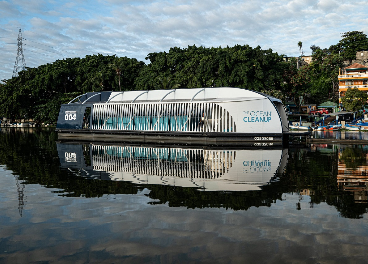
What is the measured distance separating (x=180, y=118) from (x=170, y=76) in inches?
1012

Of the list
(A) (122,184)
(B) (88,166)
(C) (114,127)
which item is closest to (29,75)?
(C) (114,127)

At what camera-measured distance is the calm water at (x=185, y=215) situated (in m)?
5.79

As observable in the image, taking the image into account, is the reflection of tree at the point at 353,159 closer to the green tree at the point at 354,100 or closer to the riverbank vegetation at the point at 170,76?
the riverbank vegetation at the point at 170,76

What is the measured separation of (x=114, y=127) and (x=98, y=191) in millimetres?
23194

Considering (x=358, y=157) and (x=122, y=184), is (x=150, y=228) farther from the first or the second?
(x=358, y=157)

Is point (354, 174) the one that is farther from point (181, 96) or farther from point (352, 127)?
point (352, 127)

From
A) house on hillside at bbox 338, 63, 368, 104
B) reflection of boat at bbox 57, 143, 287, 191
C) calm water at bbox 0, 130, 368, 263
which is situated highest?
house on hillside at bbox 338, 63, 368, 104

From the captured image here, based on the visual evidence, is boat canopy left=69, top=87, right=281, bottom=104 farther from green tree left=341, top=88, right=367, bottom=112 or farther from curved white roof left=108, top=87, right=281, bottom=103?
green tree left=341, top=88, right=367, bottom=112

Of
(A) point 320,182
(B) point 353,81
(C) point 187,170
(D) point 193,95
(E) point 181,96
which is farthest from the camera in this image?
(B) point 353,81

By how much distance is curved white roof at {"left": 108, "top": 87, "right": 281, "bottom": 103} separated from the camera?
27.4 metres

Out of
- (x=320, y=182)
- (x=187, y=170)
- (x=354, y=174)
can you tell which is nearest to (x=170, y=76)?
(x=187, y=170)

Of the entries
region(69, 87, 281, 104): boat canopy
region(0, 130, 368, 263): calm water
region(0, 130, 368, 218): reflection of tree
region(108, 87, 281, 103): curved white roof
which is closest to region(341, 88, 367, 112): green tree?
region(69, 87, 281, 104): boat canopy

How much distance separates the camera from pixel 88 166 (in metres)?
15.6

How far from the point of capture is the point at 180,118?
2948 cm
